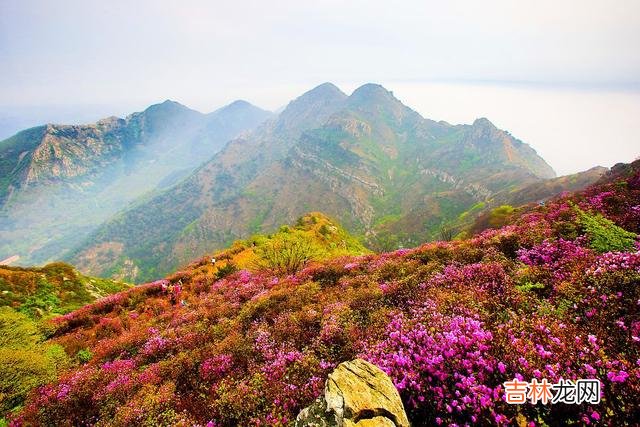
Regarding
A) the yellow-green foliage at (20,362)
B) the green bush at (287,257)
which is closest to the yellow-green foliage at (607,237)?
the green bush at (287,257)

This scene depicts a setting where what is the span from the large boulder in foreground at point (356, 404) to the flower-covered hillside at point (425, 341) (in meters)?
0.67

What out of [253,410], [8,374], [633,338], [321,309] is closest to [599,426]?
[633,338]

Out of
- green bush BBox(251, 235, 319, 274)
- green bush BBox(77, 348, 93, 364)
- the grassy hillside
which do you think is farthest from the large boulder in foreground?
green bush BBox(251, 235, 319, 274)

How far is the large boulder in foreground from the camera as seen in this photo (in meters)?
5.42

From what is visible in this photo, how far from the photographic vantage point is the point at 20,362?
38.2ft

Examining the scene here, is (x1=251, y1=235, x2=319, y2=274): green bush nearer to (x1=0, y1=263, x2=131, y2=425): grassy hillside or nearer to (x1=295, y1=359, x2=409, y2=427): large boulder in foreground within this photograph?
(x1=0, y1=263, x2=131, y2=425): grassy hillside

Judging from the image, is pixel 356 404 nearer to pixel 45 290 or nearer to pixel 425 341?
pixel 425 341

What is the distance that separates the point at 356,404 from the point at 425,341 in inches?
116

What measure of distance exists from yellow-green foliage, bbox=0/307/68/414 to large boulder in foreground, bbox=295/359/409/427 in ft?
40.5

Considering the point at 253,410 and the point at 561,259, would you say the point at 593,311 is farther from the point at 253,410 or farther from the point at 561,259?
the point at 253,410

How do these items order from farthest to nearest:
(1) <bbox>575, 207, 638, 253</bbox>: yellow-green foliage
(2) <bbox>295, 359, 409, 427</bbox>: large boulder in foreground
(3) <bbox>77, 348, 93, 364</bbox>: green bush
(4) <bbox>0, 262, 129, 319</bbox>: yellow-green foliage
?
(4) <bbox>0, 262, 129, 319</bbox>: yellow-green foliage, (3) <bbox>77, 348, 93, 364</bbox>: green bush, (1) <bbox>575, 207, 638, 253</bbox>: yellow-green foliage, (2) <bbox>295, 359, 409, 427</bbox>: large boulder in foreground

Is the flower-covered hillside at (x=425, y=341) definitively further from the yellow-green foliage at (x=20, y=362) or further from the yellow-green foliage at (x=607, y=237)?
the yellow-green foliage at (x=20, y=362)

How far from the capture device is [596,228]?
36.0 feet

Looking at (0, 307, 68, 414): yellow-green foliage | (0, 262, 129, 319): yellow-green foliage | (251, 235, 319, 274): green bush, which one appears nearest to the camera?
(0, 307, 68, 414): yellow-green foliage
